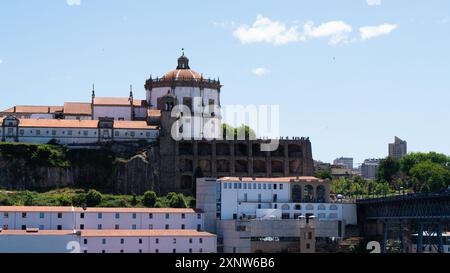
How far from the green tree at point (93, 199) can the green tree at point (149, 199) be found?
5715mm

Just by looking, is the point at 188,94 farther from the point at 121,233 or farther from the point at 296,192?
the point at 121,233

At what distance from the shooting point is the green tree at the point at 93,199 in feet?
339

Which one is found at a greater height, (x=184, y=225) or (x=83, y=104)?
(x=83, y=104)

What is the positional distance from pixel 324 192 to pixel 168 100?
31.8 metres

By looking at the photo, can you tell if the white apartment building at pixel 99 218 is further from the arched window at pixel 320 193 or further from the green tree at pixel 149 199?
the arched window at pixel 320 193

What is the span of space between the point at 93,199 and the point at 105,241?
18.5m

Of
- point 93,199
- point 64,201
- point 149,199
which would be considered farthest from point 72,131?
point 64,201

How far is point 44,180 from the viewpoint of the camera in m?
113

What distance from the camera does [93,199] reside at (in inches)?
4072

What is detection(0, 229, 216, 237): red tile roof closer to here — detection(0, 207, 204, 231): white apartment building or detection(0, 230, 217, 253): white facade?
detection(0, 230, 217, 253): white facade

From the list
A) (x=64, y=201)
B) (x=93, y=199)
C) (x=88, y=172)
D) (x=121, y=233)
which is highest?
(x=88, y=172)

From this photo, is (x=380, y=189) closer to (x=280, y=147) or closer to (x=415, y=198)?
(x=280, y=147)
